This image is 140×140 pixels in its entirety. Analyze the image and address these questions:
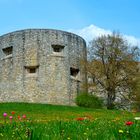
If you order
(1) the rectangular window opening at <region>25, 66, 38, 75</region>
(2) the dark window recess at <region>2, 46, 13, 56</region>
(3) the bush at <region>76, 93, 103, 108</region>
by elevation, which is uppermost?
(2) the dark window recess at <region>2, 46, 13, 56</region>

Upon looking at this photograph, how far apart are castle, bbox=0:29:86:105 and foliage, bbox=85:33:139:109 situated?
4.94 feet

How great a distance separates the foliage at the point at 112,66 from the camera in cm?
3136

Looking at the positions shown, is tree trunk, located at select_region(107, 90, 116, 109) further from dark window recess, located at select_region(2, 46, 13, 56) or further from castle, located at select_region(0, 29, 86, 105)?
dark window recess, located at select_region(2, 46, 13, 56)

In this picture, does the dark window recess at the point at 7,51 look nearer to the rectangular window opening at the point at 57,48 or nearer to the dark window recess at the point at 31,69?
the dark window recess at the point at 31,69

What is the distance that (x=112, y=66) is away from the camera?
31531mm

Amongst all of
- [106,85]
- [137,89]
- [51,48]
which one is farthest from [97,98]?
[51,48]

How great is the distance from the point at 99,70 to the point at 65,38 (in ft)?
12.4

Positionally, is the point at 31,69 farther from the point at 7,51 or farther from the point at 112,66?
the point at 112,66

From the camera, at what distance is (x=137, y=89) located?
31.5 meters

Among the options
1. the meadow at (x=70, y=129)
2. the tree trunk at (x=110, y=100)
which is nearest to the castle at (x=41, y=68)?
the tree trunk at (x=110, y=100)

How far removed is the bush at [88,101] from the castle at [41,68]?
2.58 ft

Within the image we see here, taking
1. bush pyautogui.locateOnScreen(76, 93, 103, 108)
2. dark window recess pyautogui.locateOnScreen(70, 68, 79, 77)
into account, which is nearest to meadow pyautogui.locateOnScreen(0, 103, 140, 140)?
bush pyautogui.locateOnScreen(76, 93, 103, 108)

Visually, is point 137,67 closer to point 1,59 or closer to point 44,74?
point 44,74

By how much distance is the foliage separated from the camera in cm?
3136
